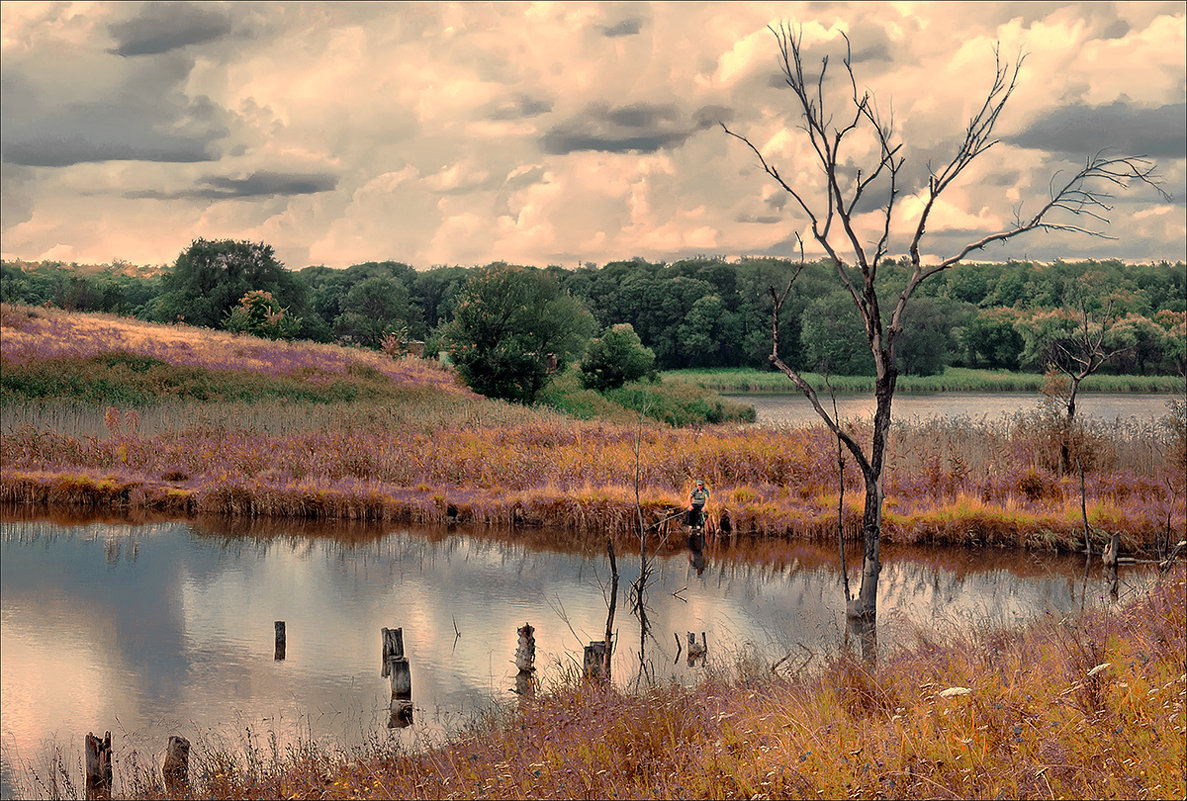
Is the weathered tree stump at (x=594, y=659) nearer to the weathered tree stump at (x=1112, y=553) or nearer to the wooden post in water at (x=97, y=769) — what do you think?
the wooden post in water at (x=97, y=769)

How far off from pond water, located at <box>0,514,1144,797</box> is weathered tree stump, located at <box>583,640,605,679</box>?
1133mm

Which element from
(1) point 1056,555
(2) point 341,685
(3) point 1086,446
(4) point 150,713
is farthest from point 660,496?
(4) point 150,713

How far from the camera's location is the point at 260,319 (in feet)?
215

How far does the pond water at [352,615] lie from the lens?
11438 mm

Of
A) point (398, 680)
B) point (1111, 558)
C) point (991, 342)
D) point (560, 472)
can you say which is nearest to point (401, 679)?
point (398, 680)

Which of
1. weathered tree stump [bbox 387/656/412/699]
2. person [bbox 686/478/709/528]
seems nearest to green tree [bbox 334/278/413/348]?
person [bbox 686/478/709/528]

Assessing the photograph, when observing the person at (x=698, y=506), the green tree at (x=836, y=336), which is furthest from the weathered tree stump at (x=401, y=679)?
the green tree at (x=836, y=336)

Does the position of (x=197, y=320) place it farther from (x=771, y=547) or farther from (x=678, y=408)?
(x=771, y=547)

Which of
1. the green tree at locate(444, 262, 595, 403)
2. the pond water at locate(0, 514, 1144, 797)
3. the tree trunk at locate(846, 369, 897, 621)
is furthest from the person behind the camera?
Result: the green tree at locate(444, 262, 595, 403)

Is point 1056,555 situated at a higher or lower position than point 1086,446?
lower

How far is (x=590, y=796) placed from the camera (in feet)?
23.1

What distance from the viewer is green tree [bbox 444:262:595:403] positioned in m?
50.9

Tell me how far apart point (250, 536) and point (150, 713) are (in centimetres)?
1089

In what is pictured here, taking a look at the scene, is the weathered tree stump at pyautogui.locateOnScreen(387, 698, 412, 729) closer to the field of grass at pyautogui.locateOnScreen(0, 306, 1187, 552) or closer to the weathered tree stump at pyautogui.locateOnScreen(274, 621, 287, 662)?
the weathered tree stump at pyautogui.locateOnScreen(274, 621, 287, 662)
